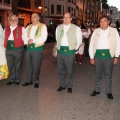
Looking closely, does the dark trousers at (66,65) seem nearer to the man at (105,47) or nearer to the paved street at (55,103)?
the paved street at (55,103)

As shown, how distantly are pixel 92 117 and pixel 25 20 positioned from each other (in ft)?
114

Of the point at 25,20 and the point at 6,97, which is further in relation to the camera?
the point at 25,20

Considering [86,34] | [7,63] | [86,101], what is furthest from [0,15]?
[86,101]

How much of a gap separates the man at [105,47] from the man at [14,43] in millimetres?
1974

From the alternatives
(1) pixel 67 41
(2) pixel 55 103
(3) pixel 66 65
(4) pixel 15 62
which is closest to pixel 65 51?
(1) pixel 67 41

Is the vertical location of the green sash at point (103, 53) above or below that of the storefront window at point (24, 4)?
below

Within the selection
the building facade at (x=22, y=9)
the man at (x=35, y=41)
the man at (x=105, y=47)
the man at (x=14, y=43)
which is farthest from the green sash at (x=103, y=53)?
the building facade at (x=22, y=9)

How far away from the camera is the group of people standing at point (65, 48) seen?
19.7 feet

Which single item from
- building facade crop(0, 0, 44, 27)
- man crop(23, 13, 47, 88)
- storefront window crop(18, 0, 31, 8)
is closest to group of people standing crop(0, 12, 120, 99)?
man crop(23, 13, 47, 88)

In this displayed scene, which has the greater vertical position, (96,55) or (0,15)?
(0,15)

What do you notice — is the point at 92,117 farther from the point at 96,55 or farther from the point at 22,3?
the point at 22,3

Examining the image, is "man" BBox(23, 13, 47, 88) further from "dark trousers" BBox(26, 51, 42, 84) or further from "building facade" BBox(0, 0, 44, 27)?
"building facade" BBox(0, 0, 44, 27)

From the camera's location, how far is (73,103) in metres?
5.73

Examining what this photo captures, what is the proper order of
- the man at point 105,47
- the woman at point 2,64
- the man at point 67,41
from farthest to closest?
the woman at point 2,64
the man at point 67,41
the man at point 105,47
